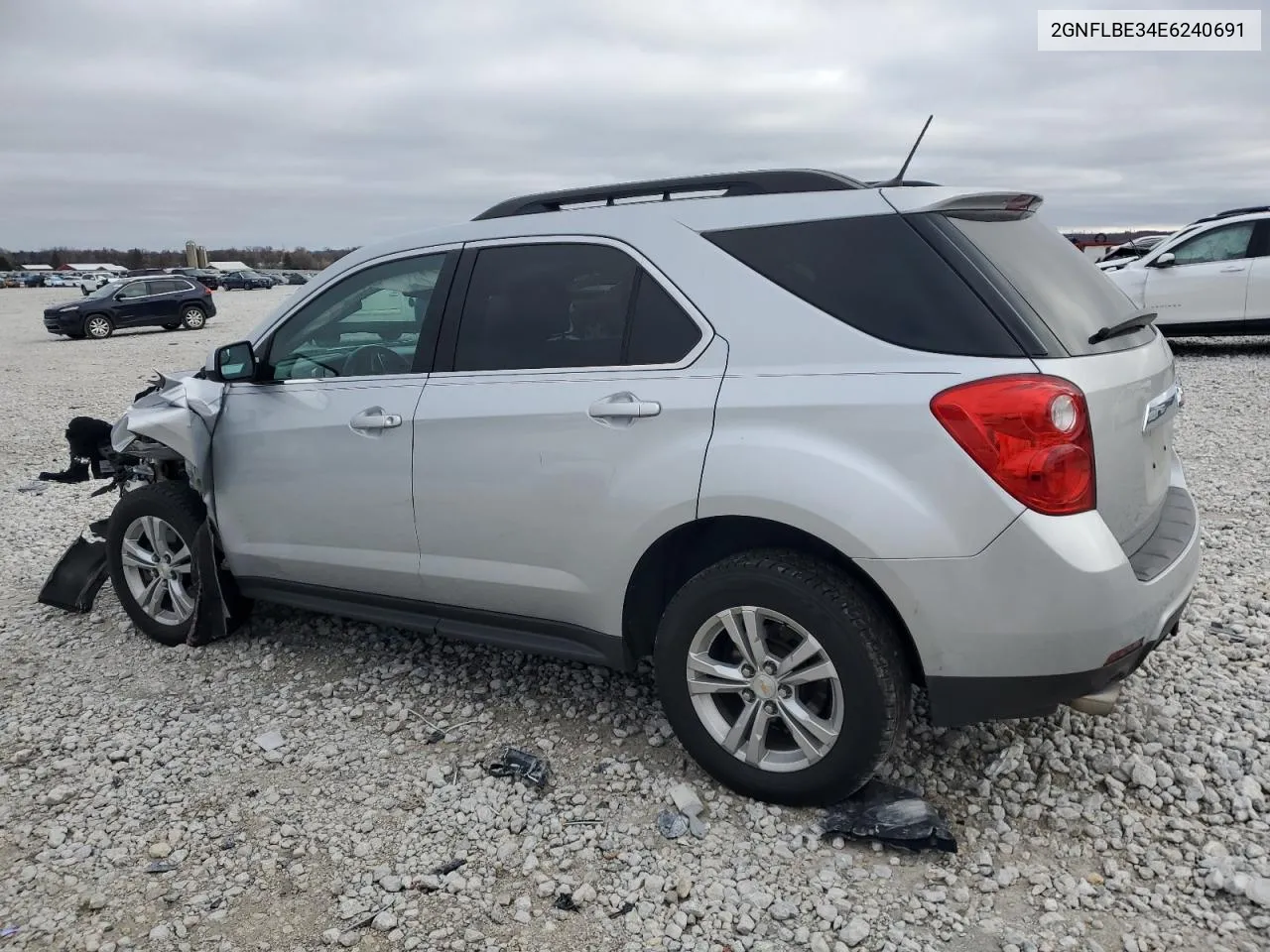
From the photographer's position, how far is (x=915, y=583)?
2.64 metres

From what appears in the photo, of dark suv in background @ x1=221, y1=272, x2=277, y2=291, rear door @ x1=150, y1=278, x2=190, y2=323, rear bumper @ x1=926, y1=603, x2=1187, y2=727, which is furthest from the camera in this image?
dark suv in background @ x1=221, y1=272, x2=277, y2=291

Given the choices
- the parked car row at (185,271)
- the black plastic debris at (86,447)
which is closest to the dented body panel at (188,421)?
the black plastic debris at (86,447)

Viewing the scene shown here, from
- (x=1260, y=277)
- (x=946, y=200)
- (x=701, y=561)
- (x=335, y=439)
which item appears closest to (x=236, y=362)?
(x=335, y=439)

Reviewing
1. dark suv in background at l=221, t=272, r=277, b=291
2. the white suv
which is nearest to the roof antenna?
the white suv

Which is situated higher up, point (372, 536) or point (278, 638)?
point (372, 536)

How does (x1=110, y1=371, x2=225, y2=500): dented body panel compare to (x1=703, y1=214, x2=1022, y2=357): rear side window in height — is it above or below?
below

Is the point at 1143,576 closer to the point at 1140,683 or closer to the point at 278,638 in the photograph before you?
the point at 1140,683

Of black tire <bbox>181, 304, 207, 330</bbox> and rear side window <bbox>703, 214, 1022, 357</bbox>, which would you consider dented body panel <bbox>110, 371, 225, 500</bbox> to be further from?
black tire <bbox>181, 304, 207, 330</bbox>

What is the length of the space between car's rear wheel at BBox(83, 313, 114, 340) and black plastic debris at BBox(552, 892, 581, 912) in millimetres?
26535

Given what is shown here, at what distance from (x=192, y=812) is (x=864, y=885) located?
219cm

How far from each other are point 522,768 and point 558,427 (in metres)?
1.20

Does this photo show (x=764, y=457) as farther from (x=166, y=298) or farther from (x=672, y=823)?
(x=166, y=298)

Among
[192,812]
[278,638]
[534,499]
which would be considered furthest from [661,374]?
[278,638]

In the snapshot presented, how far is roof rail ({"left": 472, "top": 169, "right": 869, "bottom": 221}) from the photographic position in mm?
3102
